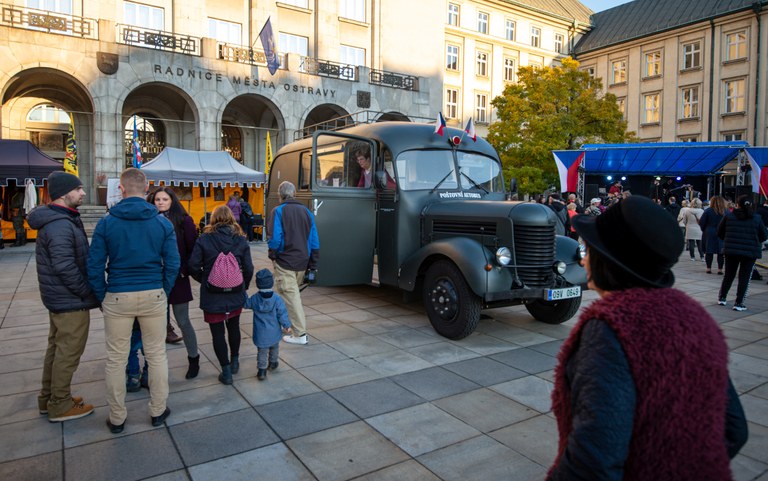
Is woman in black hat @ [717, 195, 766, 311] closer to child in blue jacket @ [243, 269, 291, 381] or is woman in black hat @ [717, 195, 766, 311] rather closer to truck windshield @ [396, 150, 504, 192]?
truck windshield @ [396, 150, 504, 192]

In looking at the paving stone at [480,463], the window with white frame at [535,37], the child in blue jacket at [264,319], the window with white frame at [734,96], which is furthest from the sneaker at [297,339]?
the window with white frame at [535,37]

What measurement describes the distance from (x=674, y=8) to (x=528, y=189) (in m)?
24.1

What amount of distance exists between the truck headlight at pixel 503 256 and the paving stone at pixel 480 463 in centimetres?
257

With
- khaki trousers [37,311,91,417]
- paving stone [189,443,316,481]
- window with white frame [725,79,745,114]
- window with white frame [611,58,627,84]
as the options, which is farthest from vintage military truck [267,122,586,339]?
window with white frame [611,58,627,84]

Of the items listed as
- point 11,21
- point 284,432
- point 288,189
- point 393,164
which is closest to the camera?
point 284,432

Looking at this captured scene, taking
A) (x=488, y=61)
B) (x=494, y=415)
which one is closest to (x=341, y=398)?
(x=494, y=415)

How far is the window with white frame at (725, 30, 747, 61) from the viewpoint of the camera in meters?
34.8

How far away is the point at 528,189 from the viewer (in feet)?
91.6

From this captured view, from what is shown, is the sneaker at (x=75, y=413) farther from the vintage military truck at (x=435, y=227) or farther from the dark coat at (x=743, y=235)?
the dark coat at (x=743, y=235)

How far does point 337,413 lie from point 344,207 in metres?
3.76

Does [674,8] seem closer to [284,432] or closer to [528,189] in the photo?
[528,189]

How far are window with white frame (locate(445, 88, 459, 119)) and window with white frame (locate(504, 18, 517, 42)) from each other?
7812mm

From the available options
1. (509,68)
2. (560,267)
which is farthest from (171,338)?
(509,68)

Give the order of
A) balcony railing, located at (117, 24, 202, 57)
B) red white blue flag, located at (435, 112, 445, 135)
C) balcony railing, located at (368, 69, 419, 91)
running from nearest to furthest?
red white blue flag, located at (435, 112, 445, 135)
balcony railing, located at (117, 24, 202, 57)
balcony railing, located at (368, 69, 419, 91)
